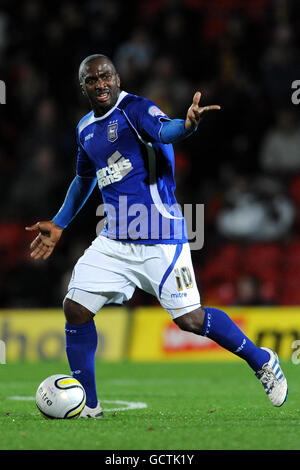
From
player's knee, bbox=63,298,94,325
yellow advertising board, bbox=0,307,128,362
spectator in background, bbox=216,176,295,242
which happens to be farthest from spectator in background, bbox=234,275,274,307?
player's knee, bbox=63,298,94,325

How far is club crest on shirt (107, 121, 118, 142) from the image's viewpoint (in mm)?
5613

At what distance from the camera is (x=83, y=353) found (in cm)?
566

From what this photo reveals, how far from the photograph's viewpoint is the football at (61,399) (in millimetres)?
5375

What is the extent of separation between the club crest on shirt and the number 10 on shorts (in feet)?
2.99

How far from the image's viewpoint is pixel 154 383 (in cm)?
859

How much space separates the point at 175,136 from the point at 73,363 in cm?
163

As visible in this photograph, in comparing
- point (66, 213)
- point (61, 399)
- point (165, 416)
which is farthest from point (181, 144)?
point (61, 399)

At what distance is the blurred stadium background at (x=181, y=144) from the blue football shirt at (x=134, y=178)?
5779 millimetres

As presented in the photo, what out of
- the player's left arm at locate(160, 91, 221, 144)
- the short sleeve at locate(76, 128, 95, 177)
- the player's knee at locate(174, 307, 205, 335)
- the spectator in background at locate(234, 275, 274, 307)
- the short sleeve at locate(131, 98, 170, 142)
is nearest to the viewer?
the player's left arm at locate(160, 91, 221, 144)

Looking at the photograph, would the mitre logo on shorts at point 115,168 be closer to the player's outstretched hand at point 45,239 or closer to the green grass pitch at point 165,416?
the player's outstretched hand at point 45,239

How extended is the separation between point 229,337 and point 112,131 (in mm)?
1472

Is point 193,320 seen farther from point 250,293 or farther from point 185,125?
point 250,293

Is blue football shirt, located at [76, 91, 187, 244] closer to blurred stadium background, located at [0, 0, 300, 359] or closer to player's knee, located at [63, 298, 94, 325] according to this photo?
player's knee, located at [63, 298, 94, 325]
